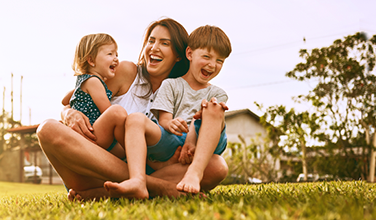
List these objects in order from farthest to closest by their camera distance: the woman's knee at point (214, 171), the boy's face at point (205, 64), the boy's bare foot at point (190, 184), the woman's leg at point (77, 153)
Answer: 1. the boy's face at point (205, 64)
2. the woman's knee at point (214, 171)
3. the woman's leg at point (77, 153)
4. the boy's bare foot at point (190, 184)

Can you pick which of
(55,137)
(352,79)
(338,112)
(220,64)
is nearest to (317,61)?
(352,79)

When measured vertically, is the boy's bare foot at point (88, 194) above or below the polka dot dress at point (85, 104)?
below

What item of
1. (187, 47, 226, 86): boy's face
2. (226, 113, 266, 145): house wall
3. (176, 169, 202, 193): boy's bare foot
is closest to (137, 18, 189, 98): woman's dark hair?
(187, 47, 226, 86): boy's face

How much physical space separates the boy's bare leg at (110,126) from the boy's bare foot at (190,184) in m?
0.55

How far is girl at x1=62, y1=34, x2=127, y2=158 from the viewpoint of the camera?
224cm

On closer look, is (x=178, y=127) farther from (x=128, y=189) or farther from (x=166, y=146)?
(x=128, y=189)

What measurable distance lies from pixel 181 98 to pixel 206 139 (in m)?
0.57

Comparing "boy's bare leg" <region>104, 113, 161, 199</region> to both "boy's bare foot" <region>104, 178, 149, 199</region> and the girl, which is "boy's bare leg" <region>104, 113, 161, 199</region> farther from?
the girl

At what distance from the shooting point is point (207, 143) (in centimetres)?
225

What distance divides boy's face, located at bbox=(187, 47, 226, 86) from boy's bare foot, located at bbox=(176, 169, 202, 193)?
3.03 feet

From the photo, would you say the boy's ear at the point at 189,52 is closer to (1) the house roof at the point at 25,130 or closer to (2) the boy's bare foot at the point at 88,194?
(2) the boy's bare foot at the point at 88,194

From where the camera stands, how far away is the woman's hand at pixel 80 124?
2262 mm

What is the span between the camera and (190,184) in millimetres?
2047

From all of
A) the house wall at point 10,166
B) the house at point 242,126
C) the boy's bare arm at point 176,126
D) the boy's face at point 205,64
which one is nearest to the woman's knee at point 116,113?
the boy's bare arm at point 176,126
